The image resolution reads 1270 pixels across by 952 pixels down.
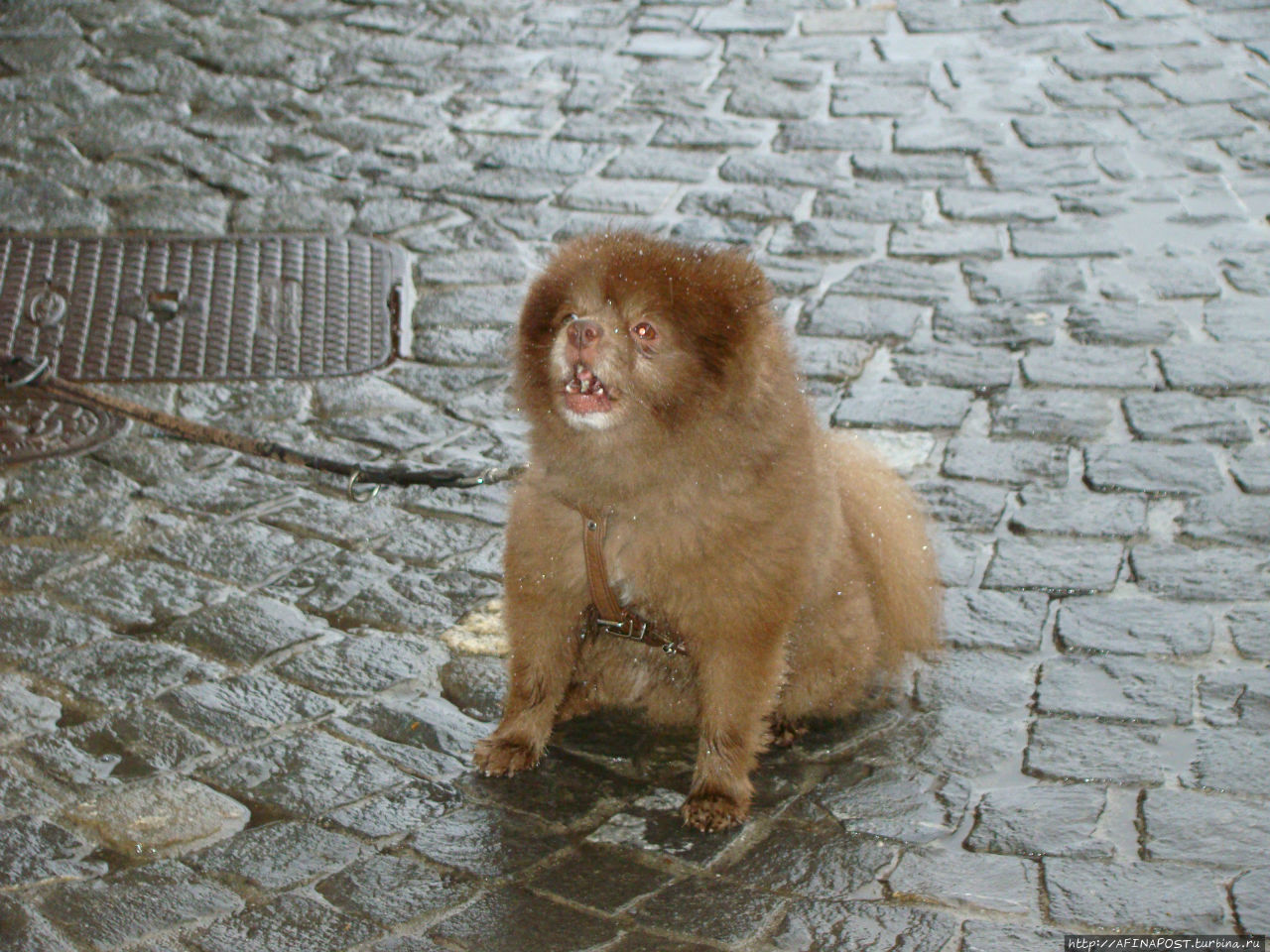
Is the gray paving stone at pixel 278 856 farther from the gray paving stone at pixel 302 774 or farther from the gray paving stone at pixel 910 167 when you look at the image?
the gray paving stone at pixel 910 167

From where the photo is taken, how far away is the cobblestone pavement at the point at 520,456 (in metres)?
3.66

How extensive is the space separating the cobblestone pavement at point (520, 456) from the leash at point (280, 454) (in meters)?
0.40

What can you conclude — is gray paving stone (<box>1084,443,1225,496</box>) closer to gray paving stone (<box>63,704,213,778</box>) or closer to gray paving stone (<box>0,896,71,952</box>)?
gray paving stone (<box>63,704,213,778</box>)

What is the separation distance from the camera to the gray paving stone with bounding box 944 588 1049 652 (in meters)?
4.67

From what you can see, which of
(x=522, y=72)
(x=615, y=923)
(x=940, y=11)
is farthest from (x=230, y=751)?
(x=940, y=11)

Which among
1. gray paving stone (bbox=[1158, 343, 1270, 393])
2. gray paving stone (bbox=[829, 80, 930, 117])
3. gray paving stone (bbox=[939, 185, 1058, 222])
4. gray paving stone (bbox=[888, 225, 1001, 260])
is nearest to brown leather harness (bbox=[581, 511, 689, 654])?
gray paving stone (bbox=[1158, 343, 1270, 393])

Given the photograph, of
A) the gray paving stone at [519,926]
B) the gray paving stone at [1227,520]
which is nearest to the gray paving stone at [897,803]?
the gray paving stone at [519,926]

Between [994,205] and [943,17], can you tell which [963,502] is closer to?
[994,205]

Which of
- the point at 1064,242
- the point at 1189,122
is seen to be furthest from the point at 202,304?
the point at 1189,122

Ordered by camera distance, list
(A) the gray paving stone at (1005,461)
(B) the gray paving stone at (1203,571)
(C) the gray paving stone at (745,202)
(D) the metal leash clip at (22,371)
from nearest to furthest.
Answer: (B) the gray paving stone at (1203,571) < (D) the metal leash clip at (22,371) < (A) the gray paving stone at (1005,461) < (C) the gray paving stone at (745,202)

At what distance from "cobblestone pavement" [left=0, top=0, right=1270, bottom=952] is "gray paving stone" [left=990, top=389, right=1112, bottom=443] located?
0.07 ft

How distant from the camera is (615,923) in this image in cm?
Answer: 350

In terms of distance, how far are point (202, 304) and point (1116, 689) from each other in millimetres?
4160

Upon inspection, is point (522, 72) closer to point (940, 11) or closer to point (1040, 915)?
point (940, 11)
